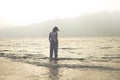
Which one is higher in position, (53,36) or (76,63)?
(53,36)

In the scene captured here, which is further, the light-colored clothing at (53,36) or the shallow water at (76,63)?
the light-colored clothing at (53,36)

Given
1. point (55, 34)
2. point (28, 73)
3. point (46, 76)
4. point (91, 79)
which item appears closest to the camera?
point (91, 79)

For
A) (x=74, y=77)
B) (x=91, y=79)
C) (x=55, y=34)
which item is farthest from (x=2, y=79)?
(x=55, y=34)

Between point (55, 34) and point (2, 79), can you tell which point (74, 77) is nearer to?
point (2, 79)

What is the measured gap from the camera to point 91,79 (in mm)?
11695

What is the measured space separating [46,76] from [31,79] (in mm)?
1077

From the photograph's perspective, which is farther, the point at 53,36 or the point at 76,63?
the point at 53,36

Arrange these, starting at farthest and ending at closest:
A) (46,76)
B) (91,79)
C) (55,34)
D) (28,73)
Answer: (55,34), (28,73), (46,76), (91,79)

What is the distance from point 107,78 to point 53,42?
7.43m

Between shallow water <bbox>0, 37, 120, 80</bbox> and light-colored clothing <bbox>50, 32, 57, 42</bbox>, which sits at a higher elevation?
light-colored clothing <bbox>50, 32, 57, 42</bbox>

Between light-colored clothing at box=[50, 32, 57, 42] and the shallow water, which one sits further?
light-colored clothing at box=[50, 32, 57, 42]

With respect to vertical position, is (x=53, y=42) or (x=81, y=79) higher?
Answer: (x=53, y=42)

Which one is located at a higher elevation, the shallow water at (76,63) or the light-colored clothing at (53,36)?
the light-colored clothing at (53,36)

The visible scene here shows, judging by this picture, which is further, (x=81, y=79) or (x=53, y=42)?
(x=53, y=42)
